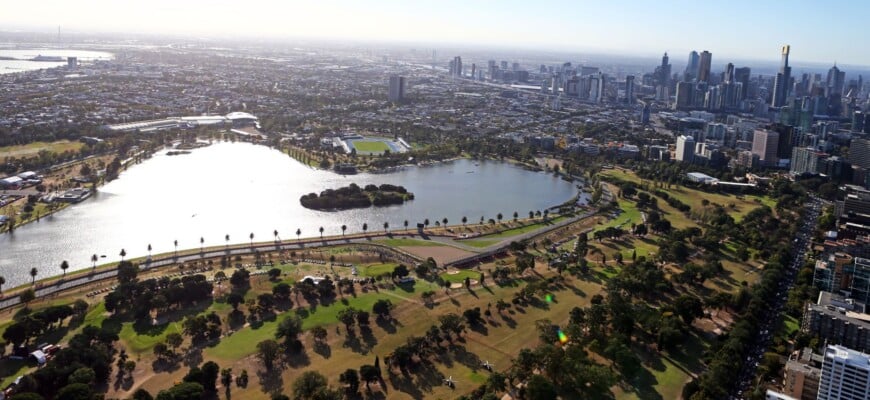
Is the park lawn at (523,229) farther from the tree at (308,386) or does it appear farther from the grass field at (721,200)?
the tree at (308,386)

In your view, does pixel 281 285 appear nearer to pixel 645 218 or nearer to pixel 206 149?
pixel 645 218

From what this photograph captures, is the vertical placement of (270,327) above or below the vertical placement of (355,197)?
below

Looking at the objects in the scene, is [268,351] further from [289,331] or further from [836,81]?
[836,81]

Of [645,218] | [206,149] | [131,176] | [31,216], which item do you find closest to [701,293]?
[645,218]

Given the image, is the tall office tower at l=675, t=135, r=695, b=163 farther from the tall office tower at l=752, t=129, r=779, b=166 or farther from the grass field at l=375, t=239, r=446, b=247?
the grass field at l=375, t=239, r=446, b=247

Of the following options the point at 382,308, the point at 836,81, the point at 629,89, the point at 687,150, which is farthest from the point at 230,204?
the point at 836,81
